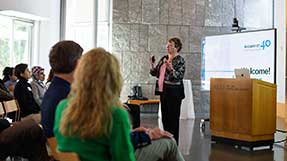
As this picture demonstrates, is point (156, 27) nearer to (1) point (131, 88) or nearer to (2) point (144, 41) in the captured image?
(2) point (144, 41)

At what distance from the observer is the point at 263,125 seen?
555cm

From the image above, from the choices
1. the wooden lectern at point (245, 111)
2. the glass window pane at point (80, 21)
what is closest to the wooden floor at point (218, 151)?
the wooden lectern at point (245, 111)

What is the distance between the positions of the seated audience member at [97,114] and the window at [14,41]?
689 centimetres

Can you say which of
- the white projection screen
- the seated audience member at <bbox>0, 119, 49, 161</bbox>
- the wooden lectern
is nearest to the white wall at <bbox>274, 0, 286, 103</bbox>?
the white projection screen

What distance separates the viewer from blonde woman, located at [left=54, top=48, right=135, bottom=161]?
1641 mm

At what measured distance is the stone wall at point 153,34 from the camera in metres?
10.1

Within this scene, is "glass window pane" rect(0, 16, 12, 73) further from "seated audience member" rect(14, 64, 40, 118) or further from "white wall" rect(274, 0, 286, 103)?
"white wall" rect(274, 0, 286, 103)

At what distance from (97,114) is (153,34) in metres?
8.67

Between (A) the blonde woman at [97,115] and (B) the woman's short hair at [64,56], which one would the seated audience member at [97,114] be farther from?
(B) the woman's short hair at [64,56]

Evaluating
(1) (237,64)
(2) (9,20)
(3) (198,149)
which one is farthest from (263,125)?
(2) (9,20)

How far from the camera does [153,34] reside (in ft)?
33.4

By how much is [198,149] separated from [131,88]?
4.80 metres

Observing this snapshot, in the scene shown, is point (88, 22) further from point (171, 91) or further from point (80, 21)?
point (171, 91)

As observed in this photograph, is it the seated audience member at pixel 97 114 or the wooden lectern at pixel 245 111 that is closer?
the seated audience member at pixel 97 114
